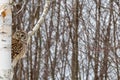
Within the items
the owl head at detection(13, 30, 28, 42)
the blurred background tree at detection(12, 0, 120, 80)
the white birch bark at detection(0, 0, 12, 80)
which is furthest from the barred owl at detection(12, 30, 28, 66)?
the blurred background tree at detection(12, 0, 120, 80)

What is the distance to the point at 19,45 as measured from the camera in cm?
257

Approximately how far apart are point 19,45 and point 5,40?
24cm

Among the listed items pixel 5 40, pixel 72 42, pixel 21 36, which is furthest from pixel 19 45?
pixel 72 42

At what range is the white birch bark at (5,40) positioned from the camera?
233cm

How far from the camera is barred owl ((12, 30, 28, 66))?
254 centimetres

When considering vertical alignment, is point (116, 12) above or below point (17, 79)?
above

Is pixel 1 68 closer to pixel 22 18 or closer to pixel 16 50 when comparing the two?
pixel 16 50

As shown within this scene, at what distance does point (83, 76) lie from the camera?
25.7 feet

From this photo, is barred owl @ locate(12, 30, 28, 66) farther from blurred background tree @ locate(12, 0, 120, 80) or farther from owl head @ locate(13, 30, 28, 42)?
blurred background tree @ locate(12, 0, 120, 80)

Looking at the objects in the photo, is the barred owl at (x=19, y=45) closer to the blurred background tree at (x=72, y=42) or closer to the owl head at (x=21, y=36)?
the owl head at (x=21, y=36)

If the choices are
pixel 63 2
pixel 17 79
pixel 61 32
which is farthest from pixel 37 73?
pixel 63 2

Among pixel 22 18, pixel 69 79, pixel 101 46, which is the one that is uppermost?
pixel 22 18

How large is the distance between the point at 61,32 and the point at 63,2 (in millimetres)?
570

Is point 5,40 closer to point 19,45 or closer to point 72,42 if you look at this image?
point 19,45
